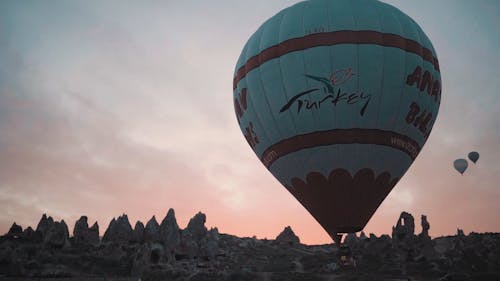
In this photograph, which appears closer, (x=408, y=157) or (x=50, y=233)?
(x=408, y=157)

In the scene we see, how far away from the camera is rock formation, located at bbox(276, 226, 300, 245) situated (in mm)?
87938

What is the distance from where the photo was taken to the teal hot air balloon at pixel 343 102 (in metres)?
21.6

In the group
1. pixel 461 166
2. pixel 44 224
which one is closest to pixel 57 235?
pixel 44 224

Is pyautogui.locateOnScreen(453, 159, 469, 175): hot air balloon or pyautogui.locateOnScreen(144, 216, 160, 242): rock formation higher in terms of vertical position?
pyautogui.locateOnScreen(453, 159, 469, 175): hot air balloon

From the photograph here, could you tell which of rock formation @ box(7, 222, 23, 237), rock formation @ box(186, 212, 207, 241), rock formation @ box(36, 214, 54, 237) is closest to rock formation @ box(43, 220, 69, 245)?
rock formation @ box(36, 214, 54, 237)

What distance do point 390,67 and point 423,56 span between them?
316 cm

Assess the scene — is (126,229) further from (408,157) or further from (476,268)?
(408,157)

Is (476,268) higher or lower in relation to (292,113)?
lower

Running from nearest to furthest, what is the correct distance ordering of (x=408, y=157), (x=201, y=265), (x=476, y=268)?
(x=408, y=157) < (x=476, y=268) < (x=201, y=265)

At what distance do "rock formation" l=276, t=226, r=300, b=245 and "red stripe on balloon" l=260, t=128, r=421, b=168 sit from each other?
220ft

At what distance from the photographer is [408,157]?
23781 millimetres

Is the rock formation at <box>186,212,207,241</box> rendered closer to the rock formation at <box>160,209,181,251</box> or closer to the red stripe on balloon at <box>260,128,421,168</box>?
the rock formation at <box>160,209,181,251</box>

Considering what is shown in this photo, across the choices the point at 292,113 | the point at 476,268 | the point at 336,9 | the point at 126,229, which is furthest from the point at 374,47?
the point at 126,229

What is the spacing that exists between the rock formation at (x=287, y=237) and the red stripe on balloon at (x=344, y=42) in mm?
68385
